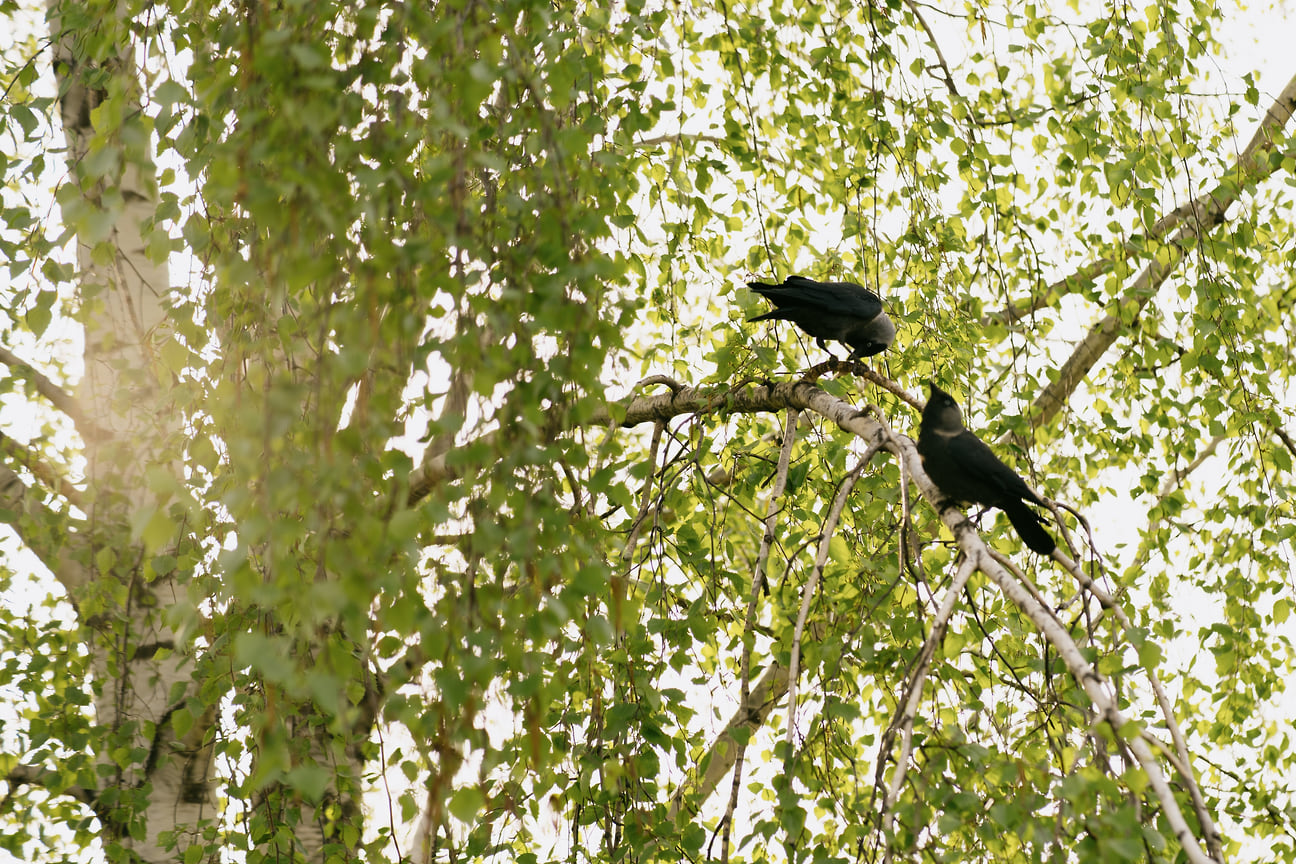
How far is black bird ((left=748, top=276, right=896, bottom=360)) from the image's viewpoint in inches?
123

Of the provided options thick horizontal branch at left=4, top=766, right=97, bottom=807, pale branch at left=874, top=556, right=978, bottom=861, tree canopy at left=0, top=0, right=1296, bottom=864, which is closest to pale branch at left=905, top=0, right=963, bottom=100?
tree canopy at left=0, top=0, right=1296, bottom=864

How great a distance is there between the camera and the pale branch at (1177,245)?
3.12 m

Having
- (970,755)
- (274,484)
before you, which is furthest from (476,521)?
(970,755)

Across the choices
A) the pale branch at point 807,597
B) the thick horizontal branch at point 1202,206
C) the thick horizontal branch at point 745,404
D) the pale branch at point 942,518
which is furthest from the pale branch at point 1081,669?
the thick horizontal branch at point 1202,206

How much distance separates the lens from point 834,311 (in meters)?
3.22

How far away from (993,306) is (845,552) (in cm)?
197

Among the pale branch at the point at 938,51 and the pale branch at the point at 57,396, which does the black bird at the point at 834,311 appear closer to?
the pale branch at the point at 938,51

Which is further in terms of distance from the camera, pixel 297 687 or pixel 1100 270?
pixel 1100 270

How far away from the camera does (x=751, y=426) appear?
3486 millimetres

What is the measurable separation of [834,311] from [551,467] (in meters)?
1.88

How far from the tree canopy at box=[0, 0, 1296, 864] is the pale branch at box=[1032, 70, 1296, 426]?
3 centimetres

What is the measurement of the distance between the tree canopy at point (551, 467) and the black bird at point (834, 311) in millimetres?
105

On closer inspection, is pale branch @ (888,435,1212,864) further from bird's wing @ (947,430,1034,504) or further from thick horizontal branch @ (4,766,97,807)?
thick horizontal branch @ (4,766,97,807)

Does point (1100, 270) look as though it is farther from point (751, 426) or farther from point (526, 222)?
point (526, 222)
